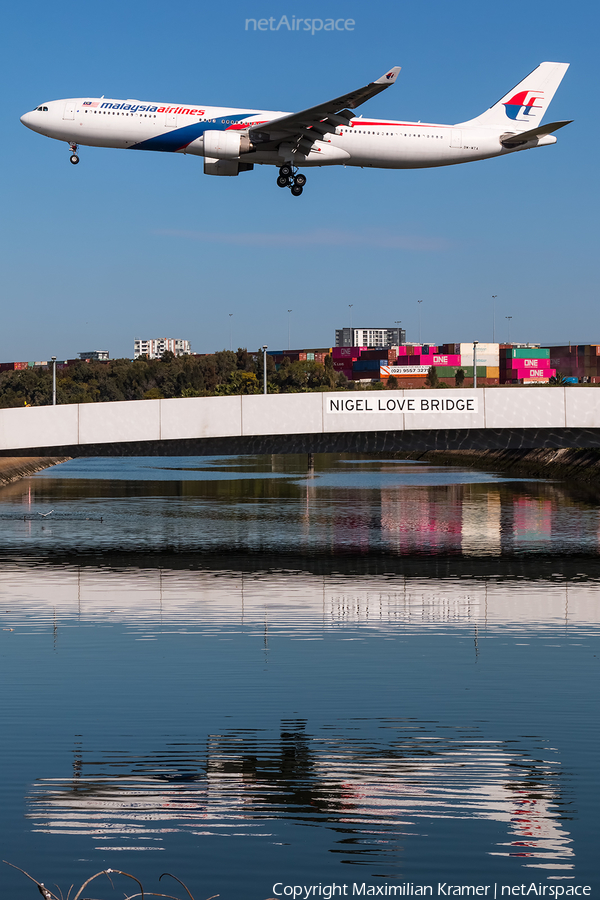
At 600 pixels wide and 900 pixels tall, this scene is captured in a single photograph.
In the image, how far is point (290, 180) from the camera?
209 feet

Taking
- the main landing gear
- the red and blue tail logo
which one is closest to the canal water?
the main landing gear

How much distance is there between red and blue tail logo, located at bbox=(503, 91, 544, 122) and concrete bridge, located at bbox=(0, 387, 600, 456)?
1004 inches

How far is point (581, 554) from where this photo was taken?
6184cm

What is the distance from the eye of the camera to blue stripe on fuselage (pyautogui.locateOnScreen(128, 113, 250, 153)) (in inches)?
2373

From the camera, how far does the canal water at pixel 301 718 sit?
54.5ft

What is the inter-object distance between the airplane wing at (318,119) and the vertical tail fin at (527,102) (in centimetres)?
2030

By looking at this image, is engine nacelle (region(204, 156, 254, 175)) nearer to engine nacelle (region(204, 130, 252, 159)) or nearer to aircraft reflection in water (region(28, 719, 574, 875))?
engine nacelle (region(204, 130, 252, 159))

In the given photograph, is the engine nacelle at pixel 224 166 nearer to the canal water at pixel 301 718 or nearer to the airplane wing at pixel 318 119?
the airplane wing at pixel 318 119

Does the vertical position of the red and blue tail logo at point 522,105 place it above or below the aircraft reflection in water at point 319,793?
above

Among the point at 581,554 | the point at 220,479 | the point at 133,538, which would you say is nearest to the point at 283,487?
the point at 220,479

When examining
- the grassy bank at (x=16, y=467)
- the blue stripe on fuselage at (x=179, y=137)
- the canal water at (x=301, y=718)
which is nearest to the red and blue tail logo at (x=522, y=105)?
the blue stripe on fuselage at (x=179, y=137)

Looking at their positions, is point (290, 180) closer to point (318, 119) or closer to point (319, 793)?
point (318, 119)

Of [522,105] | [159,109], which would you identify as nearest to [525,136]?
[522,105]

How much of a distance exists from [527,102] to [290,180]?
94.4ft
